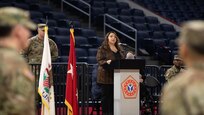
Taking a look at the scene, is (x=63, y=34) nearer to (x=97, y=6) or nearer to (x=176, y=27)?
(x=97, y=6)

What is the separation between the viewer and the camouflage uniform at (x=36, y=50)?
10289 millimetres

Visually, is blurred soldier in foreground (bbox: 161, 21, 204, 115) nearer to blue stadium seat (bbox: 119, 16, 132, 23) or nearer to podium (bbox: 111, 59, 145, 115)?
podium (bbox: 111, 59, 145, 115)

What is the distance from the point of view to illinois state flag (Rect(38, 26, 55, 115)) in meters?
9.76

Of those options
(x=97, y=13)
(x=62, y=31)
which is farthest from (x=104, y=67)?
(x=97, y=13)

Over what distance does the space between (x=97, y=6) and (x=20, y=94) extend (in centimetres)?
1620

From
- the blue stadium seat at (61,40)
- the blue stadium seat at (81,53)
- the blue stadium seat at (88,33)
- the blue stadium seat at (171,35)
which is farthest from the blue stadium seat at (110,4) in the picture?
the blue stadium seat at (81,53)

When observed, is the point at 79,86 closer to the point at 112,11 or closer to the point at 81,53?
the point at 81,53

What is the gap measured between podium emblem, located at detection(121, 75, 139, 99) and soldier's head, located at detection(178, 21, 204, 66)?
695 cm

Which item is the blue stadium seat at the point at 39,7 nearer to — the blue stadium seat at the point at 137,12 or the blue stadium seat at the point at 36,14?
the blue stadium seat at the point at 36,14

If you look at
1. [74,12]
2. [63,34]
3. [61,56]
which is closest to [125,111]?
[61,56]

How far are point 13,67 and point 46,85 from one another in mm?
5901

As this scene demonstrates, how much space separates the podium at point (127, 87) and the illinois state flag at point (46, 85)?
3.84 feet

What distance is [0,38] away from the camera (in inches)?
153

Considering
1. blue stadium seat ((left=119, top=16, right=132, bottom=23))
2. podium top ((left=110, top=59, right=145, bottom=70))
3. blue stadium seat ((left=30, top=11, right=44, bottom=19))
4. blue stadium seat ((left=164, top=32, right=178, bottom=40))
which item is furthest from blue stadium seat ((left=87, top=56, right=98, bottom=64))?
blue stadium seat ((left=164, top=32, right=178, bottom=40))
